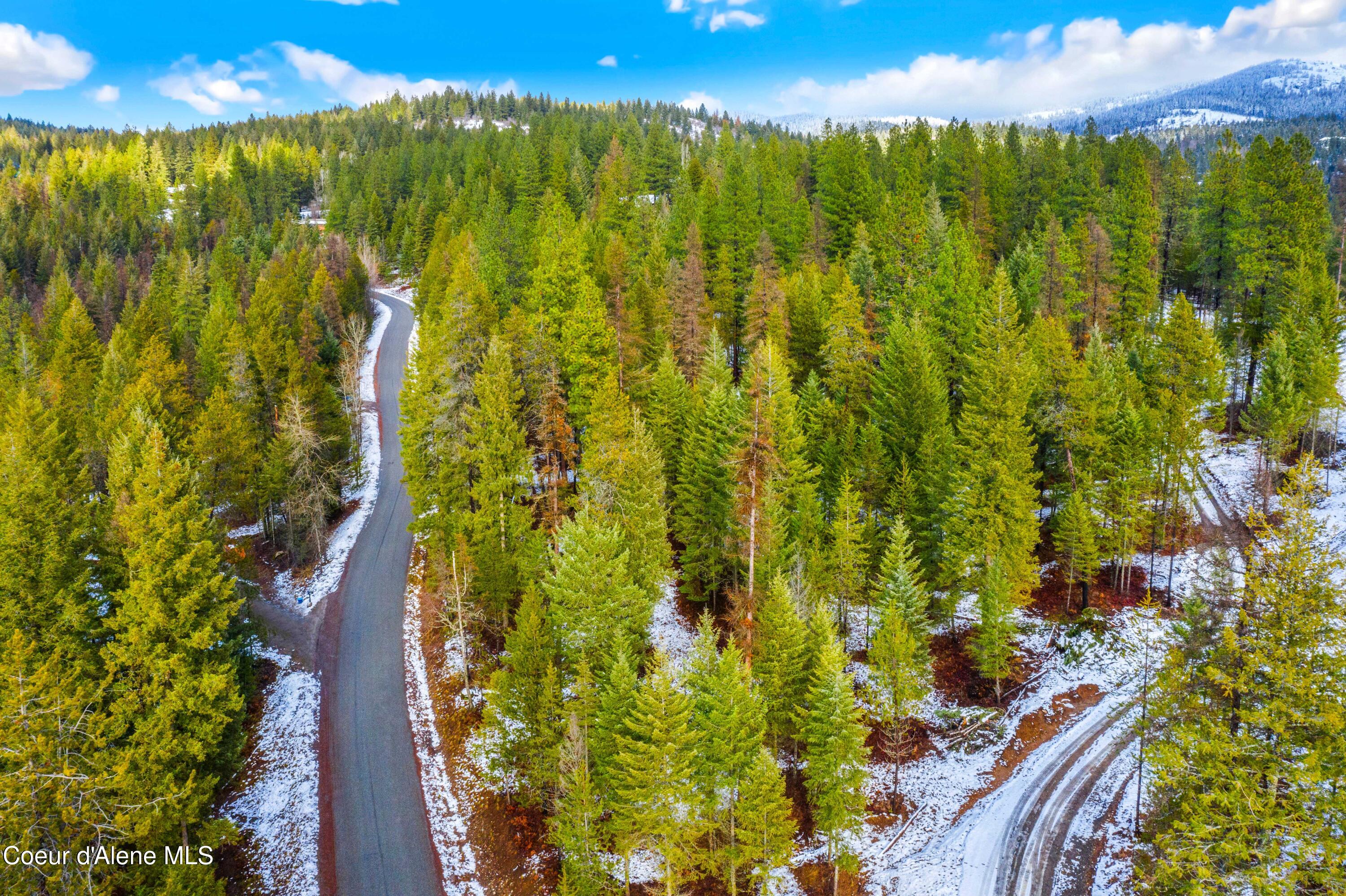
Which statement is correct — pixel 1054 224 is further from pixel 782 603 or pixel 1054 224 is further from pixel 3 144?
pixel 3 144

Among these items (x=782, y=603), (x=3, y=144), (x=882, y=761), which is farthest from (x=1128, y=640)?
(x=3, y=144)

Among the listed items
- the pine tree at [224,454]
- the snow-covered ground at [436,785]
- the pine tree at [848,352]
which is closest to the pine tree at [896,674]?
the pine tree at [848,352]

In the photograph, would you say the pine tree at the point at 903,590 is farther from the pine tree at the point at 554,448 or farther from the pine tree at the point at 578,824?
the pine tree at the point at 554,448

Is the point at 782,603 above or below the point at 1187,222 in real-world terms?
below

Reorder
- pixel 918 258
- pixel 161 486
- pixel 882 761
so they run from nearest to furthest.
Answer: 1. pixel 161 486
2. pixel 882 761
3. pixel 918 258

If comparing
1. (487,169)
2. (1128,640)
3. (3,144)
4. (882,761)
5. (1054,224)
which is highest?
(3,144)

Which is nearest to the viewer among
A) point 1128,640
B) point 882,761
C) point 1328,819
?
point 1328,819

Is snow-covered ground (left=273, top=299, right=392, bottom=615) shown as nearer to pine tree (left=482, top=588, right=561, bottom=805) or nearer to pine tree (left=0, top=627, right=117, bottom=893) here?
pine tree (left=482, top=588, right=561, bottom=805)
